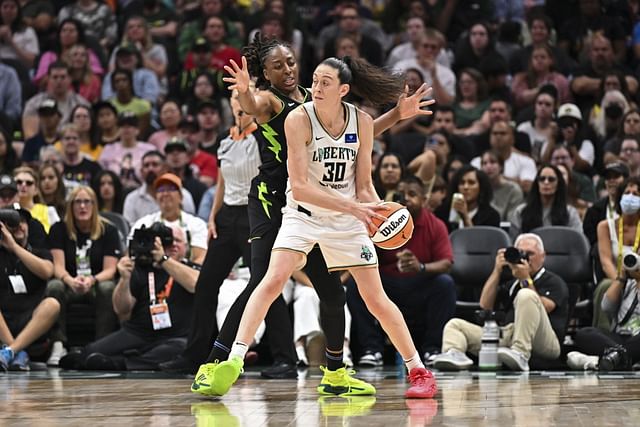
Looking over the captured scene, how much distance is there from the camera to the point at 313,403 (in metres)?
6.39

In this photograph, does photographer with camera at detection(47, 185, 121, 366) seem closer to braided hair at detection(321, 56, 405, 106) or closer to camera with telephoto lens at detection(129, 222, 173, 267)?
camera with telephoto lens at detection(129, 222, 173, 267)

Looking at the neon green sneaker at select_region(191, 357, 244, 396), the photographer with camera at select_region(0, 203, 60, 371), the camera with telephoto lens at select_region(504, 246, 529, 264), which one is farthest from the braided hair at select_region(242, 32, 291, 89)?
the photographer with camera at select_region(0, 203, 60, 371)

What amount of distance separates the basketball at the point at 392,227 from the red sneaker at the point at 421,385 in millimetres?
828

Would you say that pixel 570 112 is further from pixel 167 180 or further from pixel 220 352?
pixel 220 352

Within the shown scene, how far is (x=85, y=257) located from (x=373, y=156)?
3.12 m

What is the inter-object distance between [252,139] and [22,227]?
2.79m

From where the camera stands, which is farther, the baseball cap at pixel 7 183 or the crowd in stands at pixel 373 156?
the baseball cap at pixel 7 183

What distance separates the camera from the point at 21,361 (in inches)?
376

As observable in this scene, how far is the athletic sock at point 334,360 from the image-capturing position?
22.6 ft

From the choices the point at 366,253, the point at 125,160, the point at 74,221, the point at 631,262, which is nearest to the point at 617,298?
the point at 631,262

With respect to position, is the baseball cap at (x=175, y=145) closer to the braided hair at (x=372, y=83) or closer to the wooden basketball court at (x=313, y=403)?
the wooden basketball court at (x=313, y=403)

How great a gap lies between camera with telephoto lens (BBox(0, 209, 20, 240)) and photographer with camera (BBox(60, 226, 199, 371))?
3.11 ft

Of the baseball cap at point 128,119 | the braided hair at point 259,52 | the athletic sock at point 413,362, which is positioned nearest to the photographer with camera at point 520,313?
the athletic sock at point 413,362

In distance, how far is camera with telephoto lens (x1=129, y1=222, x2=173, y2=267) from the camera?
9.48 metres
